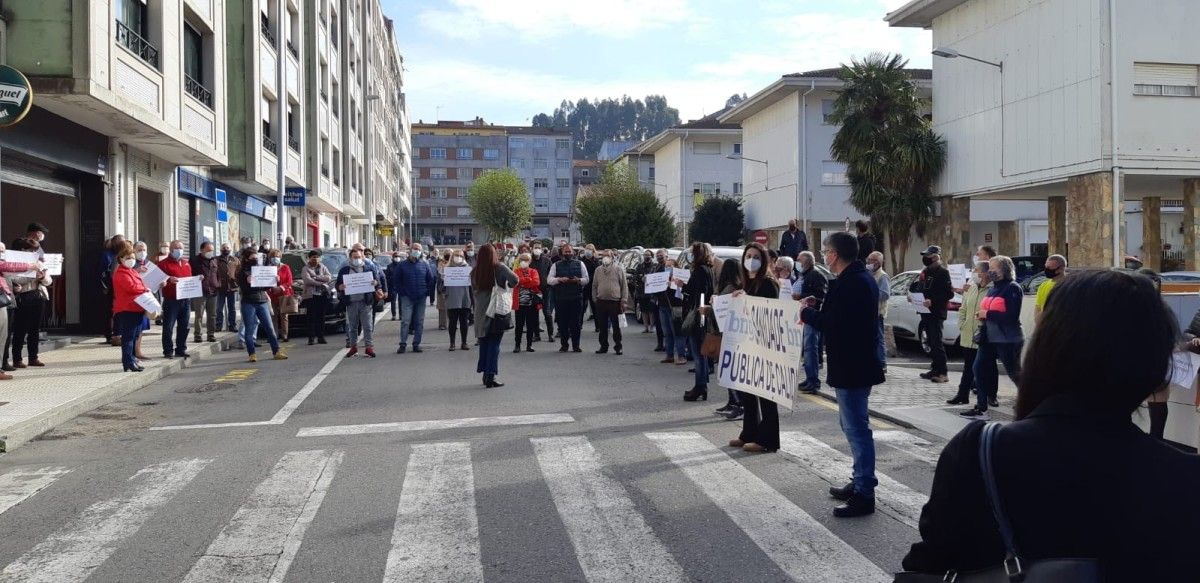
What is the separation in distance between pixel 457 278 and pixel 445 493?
10646 mm

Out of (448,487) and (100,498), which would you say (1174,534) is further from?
(100,498)

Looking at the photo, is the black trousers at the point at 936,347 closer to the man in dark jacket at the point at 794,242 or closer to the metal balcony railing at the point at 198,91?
the man in dark jacket at the point at 794,242

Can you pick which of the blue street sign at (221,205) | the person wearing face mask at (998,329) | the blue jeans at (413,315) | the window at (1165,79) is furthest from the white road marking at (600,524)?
the window at (1165,79)

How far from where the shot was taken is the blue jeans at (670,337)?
599 inches

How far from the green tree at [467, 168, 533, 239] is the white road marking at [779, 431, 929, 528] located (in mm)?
89800

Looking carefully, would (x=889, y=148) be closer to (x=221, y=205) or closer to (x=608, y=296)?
(x=608, y=296)

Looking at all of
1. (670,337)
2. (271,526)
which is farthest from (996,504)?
(670,337)

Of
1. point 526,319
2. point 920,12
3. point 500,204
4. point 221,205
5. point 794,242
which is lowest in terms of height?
point 526,319

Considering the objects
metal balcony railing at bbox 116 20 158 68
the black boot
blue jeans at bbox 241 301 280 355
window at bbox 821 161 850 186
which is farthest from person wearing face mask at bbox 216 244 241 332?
window at bbox 821 161 850 186

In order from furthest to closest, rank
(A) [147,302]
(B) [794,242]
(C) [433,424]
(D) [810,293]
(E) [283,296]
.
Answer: (B) [794,242] < (E) [283,296] < (A) [147,302] < (D) [810,293] < (C) [433,424]

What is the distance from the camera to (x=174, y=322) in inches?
618

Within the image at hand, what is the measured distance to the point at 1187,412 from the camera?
7.25 meters

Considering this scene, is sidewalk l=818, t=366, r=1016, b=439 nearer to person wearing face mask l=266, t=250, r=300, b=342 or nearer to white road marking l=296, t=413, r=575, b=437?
white road marking l=296, t=413, r=575, b=437

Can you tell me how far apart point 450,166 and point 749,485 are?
393 ft
